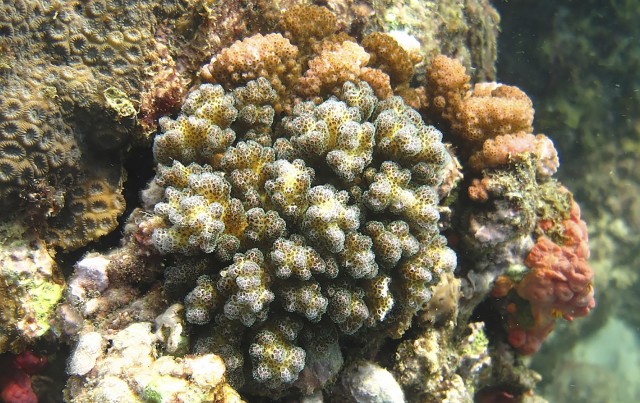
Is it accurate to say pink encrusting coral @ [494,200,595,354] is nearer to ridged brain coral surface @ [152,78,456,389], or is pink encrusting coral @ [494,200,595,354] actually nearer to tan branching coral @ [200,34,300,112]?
ridged brain coral surface @ [152,78,456,389]

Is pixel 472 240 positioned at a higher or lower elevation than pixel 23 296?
lower

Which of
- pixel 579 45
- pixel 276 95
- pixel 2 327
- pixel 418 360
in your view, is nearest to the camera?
pixel 2 327

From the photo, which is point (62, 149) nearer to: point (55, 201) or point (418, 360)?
point (55, 201)

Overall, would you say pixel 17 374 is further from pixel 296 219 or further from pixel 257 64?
pixel 257 64

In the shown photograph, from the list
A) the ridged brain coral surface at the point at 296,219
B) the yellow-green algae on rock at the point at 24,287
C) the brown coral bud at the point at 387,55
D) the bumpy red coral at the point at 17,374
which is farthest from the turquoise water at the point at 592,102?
the bumpy red coral at the point at 17,374

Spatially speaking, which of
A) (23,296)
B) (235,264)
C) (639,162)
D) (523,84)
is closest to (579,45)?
(523,84)

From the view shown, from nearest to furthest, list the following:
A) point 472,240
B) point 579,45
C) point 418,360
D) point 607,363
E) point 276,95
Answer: point 276,95 → point 418,360 → point 472,240 → point 579,45 → point 607,363

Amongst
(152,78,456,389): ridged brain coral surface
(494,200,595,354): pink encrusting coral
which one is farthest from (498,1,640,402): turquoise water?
(152,78,456,389): ridged brain coral surface
